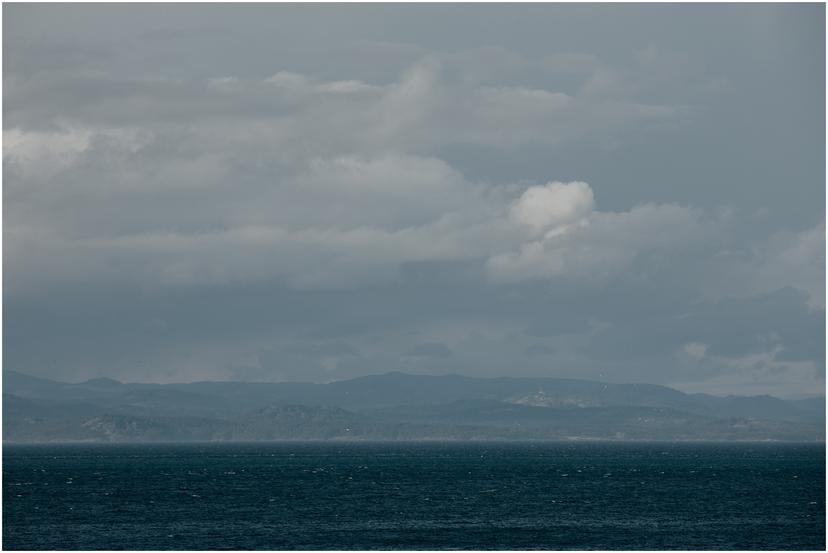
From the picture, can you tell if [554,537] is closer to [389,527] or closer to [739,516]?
[389,527]

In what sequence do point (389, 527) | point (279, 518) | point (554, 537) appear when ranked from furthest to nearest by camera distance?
point (279, 518), point (389, 527), point (554, 537)

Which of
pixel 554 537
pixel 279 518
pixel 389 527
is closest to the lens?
pixel 554 537

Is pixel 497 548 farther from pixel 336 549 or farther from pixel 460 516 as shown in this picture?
pixel 460 516

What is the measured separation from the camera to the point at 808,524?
573 feet

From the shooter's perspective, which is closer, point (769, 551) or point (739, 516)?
point (769, 551)

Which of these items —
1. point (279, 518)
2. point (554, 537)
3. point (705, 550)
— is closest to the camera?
point (705, 550)

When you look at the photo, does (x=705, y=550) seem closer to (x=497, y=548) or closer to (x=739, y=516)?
(x=497, y=548)

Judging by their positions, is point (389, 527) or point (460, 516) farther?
point (460, 516)

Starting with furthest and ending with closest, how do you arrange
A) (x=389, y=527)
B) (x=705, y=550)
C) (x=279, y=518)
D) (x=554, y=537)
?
(x=279, y=518) → (x=389, y=527) → (x=554, y=537) → (x=705, y=550)

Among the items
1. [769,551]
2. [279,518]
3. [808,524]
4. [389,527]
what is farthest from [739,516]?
[279,518]

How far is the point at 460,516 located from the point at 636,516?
85.0 ft

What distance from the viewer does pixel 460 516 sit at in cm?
18488

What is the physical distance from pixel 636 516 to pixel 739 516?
52.5 ft

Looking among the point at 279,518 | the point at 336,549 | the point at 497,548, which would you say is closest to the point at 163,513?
the point at 279,518
